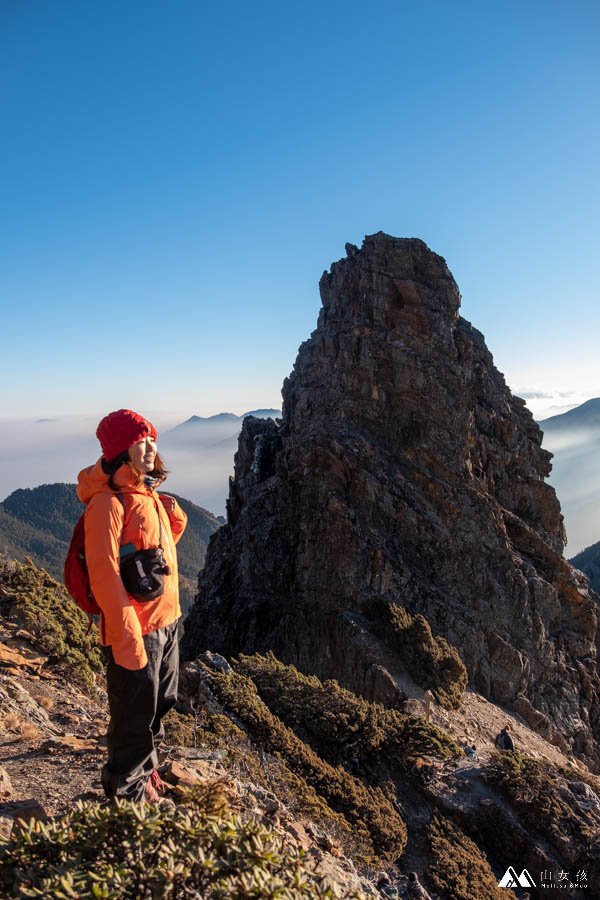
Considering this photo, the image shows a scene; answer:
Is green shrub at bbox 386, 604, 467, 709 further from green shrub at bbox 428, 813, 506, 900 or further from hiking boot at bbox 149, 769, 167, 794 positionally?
hiking boot at bbox 149, 769, 167, 794

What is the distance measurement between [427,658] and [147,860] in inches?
793

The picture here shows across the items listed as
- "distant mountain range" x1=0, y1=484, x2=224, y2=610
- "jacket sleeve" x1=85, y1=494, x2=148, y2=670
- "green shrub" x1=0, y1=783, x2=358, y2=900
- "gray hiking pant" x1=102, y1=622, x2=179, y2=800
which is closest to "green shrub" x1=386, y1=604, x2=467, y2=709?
"gray hiking pant" x1=102, y1=622, x2=179, y2=800

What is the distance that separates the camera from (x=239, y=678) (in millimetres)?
10617

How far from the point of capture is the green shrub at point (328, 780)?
821cm

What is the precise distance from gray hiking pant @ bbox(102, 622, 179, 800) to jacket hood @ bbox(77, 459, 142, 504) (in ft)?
3.90

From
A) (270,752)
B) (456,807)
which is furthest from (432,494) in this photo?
(270,752)

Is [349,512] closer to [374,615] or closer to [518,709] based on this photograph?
[374,615]

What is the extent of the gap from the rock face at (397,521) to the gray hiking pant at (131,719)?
56.8ft

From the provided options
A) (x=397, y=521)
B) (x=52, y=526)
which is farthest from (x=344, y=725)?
(x=52, y=526)

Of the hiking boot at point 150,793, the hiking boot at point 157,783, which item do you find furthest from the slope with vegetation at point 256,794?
the hiking boot at point 150,793

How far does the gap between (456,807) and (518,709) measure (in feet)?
54.5

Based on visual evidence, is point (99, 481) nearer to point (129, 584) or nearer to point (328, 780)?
point (129, 584)

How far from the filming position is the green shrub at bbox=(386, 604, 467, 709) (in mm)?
20969

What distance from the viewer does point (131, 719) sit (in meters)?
4.51
